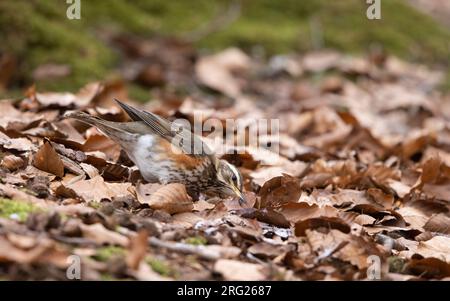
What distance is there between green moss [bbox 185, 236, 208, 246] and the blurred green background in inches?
180

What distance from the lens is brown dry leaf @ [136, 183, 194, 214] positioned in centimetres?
427

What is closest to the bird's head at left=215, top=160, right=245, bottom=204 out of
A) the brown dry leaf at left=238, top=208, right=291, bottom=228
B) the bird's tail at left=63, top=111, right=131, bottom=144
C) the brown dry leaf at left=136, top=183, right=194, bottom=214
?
the brown dry leaf at left=238, top=208, right=291, bottom=228

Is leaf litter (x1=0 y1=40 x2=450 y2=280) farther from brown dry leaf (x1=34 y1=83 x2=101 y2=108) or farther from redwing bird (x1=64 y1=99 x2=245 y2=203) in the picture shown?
redwing bird (x1=64 y1=99 x2=245 y2=203)

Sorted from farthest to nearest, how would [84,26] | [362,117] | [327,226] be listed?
[84,26] < [362,117] < [327,226]

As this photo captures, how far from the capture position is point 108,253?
3398 millimetres

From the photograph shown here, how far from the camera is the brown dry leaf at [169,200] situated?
4.27m

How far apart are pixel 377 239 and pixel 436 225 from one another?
67cm

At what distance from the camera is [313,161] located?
615 cm

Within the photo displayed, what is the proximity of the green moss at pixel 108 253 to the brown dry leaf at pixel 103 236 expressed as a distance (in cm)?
3

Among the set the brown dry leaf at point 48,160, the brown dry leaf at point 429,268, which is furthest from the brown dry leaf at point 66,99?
the brown dry leaf at point 429,268

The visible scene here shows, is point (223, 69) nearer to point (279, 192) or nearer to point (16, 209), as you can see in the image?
point (279, 192)
